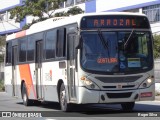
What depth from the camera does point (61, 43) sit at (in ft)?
60.9

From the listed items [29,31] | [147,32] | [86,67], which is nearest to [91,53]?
[86,67]

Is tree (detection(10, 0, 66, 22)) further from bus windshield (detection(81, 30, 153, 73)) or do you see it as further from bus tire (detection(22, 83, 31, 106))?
bus windshield (detection(81, 30, 153, 73))

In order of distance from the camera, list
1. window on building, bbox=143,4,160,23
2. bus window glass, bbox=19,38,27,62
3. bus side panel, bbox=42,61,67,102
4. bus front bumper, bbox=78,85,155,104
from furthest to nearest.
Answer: window on building, bbox=143,4,160,23 < bus window glass, bbox=19,38,27,62 < bus side panel, bbox=42,61,67,102 < bus front bumper, bbox=78,85,155,104

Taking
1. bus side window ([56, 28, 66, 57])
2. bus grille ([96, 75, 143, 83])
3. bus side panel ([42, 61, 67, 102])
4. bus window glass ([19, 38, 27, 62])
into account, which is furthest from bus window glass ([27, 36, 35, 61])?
bus grille ([96, 75, 143, 83])

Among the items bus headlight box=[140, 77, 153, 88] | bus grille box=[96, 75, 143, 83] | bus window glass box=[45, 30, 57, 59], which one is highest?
bus window glass box=[45, 30, 57, 59]

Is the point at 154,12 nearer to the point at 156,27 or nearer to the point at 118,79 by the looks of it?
the point at 156,27

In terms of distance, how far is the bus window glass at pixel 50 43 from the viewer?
63.8 feet

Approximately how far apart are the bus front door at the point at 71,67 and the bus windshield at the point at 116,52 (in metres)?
0.71

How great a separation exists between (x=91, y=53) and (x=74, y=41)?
2.88ft

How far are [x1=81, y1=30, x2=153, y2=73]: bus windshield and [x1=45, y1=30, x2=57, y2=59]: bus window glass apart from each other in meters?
2.61

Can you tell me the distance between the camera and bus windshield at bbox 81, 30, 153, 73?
1691cm

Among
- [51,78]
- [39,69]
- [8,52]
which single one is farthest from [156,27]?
[51,78]

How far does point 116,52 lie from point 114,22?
1.02m

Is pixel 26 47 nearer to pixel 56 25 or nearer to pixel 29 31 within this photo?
pixel 29 31
